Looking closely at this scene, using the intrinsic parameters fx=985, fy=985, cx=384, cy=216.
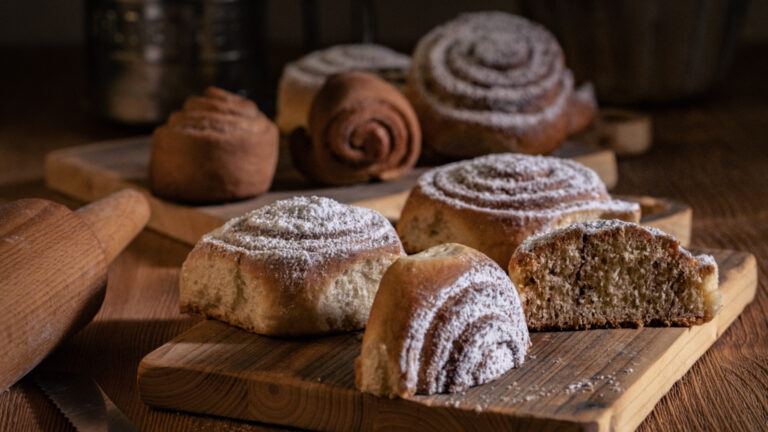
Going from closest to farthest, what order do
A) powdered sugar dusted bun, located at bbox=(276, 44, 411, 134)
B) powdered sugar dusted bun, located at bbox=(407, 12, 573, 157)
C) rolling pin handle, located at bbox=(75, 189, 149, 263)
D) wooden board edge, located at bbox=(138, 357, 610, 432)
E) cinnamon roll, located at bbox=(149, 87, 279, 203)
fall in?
wooden board edge, located at bbox=(138, 357, 610, 432) → rolling pin handle, located at bbox=(75, 189, 149, 263) → cinnamon roll, located at bbox=(149, 87, 279, 203) → powdered sugar dusted bun, located at bbox=(407, 12, 573, 157) → powdered sugar dusted bun, located at bbox=(276, 44, 411, 134)

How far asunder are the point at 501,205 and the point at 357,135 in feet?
1.72

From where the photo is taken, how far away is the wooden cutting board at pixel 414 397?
1.06 meters

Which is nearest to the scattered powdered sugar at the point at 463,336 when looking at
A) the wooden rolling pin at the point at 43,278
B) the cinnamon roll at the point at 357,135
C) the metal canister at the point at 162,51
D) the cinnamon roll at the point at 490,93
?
the wooden rolling pin at the point at 43,278

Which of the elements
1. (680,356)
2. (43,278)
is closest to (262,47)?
(43,278)

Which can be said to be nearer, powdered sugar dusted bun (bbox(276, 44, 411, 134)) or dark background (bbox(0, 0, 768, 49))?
powdered sugar dusted bun (bbox(276, 44, 411, 134))

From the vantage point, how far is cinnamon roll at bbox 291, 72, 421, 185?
6.33ft

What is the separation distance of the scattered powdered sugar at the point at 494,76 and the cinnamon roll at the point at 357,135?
14 centimetres

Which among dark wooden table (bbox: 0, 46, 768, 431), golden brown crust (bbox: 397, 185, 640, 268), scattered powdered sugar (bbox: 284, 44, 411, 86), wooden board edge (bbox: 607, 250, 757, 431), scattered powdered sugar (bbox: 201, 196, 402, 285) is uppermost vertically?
scattered powdered sugar (bbox: 201, 196, 402, 285)

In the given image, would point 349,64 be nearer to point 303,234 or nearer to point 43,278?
point 303,234

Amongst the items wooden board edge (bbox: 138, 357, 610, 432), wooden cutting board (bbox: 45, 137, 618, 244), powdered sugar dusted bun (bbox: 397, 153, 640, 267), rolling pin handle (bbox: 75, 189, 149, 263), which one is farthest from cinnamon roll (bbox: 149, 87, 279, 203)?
wooden board edge (bbox: 138, 357, 610, 432)

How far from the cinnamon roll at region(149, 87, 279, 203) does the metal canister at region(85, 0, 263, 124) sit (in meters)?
0.57

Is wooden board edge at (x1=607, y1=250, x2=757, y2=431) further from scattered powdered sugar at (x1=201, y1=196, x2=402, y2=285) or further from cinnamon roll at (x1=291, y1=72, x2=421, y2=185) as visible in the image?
cinnamon roll at (x1=291, y1=72, x2=421, y2=185)

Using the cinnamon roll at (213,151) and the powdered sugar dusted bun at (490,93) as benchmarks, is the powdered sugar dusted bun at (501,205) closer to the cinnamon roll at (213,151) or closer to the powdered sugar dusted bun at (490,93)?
the cinnamon roll at (213,151)

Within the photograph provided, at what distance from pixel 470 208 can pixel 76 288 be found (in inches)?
23.1
